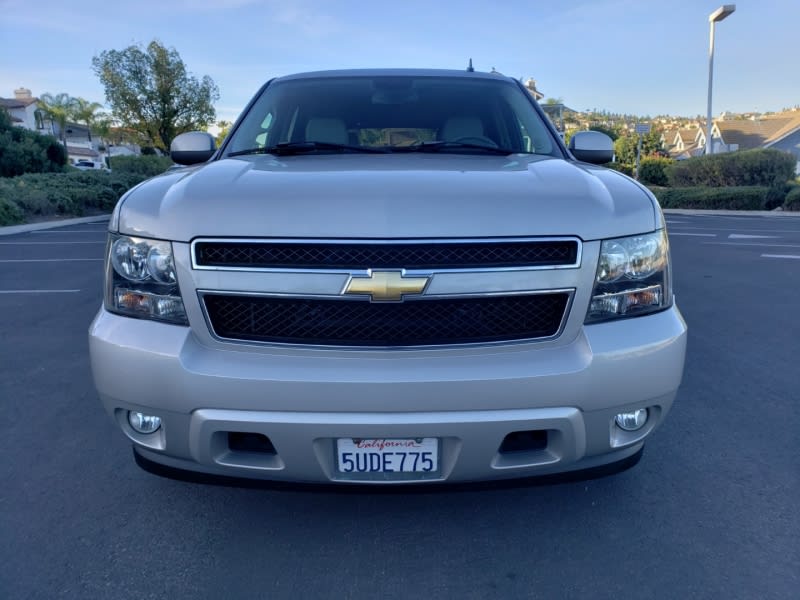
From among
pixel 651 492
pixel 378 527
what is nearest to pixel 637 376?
pixel 651 492

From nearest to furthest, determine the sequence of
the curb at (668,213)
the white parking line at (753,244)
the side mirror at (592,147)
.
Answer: the side mirror at (592,147) → the white parking line at (753,244) → the curb at (668,213)

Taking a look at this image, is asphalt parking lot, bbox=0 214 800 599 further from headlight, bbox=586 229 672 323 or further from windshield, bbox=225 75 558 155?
windshield, bbox=225 75 558 155

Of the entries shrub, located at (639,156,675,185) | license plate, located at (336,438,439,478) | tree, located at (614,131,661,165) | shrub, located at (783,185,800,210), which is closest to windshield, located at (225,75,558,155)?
license plate, located at (336,438,439,478)

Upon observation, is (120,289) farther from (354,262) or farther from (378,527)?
(378,527)

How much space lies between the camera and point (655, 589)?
2.06 metres

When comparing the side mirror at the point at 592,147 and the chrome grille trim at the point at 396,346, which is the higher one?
the side mirror at the point at 592,147

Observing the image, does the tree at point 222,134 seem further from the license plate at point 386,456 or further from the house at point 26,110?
the house at point 26,110

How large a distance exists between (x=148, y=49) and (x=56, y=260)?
30.6 m

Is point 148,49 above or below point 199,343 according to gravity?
above

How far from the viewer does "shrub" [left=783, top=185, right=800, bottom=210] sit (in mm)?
18469

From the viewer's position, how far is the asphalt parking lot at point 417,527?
2104 millimetres

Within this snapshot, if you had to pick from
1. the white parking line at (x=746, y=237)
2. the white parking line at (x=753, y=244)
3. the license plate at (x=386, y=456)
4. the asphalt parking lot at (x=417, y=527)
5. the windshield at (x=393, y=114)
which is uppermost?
the windshield at (x=393, y=114)

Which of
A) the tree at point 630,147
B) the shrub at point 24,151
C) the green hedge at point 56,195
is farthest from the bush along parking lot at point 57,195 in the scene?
the tree at point 630,147

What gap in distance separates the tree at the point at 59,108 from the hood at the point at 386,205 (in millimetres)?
85602
